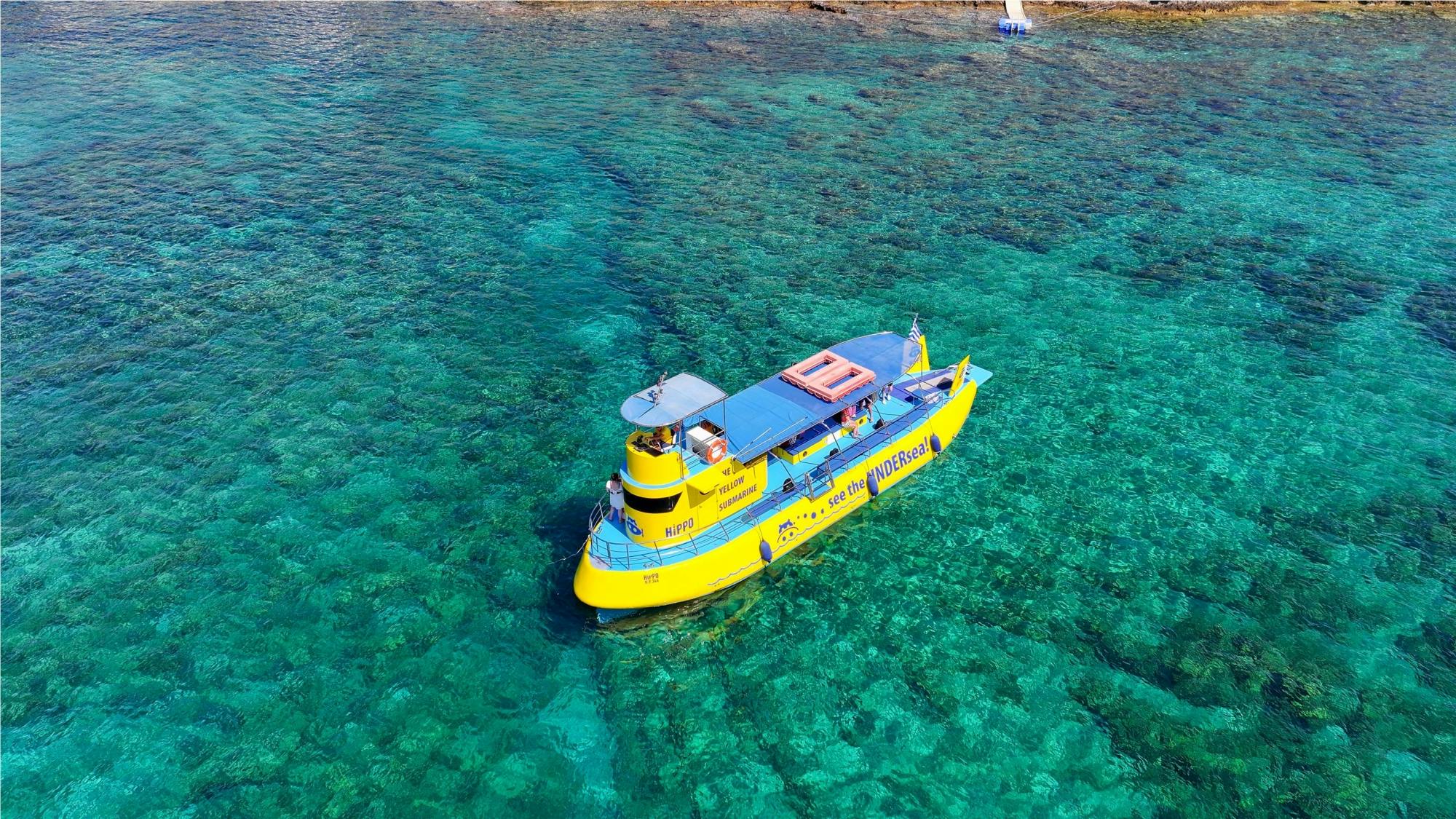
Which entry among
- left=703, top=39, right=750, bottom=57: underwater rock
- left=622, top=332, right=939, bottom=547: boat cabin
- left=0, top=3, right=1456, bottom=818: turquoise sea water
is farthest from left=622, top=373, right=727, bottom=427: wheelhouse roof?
left=703, top=39, right=750, bottom=57: underwater rock

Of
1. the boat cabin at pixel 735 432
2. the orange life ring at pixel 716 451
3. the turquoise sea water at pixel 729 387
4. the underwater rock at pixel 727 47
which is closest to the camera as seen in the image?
the turquoise sea water at pixel 729 387

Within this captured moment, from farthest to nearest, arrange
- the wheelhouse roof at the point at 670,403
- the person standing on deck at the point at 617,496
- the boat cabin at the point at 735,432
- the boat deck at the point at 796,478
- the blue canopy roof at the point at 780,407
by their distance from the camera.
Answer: the blue canopy roof at the point at 780,407 < the person standing on deck at the point at 617,496 < the boat deck at the point at 796,478 < the boat cabin at the point at 735,432 < the wheelhouse roof at the point at 670,403

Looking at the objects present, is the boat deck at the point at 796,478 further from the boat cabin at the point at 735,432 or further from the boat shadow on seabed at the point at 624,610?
the boat shadow on seabed at the point at 624,610

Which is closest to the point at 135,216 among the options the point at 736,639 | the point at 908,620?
the point at 736,639

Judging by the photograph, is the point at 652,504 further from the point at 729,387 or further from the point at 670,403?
the point at 729,387

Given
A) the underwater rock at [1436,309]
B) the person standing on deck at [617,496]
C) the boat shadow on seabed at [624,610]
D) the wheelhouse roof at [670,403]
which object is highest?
the wheelhouse roof at [670,403]

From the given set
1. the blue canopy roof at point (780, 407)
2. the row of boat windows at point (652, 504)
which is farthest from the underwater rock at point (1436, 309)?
the row of boat windows at point (652, 504)
